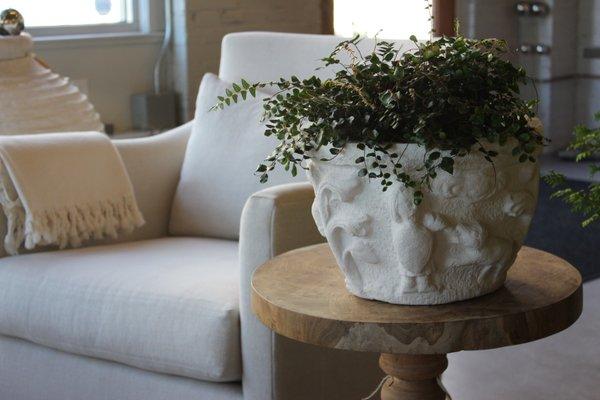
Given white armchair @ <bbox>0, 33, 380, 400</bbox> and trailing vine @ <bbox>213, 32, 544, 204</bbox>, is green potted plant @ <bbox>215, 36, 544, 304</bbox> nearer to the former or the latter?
trailing vine @ <bbox>213, 32, 544, 204</bbox>

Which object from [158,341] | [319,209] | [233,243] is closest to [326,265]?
[319,209]

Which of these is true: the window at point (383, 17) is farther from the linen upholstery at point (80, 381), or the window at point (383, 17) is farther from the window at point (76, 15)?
the linen upholstery at point (80, 381)

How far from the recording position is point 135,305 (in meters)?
1.98

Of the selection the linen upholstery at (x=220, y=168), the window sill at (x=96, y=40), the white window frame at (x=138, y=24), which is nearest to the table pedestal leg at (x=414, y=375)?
the linen upholstery at (x=220, y=168)

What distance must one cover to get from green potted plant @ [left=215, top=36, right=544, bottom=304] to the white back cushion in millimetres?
941

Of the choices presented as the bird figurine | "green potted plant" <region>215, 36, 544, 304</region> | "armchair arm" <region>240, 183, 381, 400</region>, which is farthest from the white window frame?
"green potted plant" <region>215, 36, 544, 304</region>

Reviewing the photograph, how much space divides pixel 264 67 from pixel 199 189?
13.1 inches

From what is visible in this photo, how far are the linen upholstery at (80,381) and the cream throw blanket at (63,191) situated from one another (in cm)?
23

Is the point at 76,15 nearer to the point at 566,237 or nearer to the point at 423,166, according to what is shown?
the point at 566,237

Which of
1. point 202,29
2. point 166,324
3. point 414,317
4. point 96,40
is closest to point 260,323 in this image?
point 166,324

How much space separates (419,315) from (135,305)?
79 centimetres

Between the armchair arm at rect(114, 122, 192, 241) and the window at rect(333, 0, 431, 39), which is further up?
the window at rect(333, 0, 431, 39)

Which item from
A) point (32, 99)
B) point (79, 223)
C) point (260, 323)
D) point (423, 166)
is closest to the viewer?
point (423, 166)

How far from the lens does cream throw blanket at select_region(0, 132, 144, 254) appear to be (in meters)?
2.23
